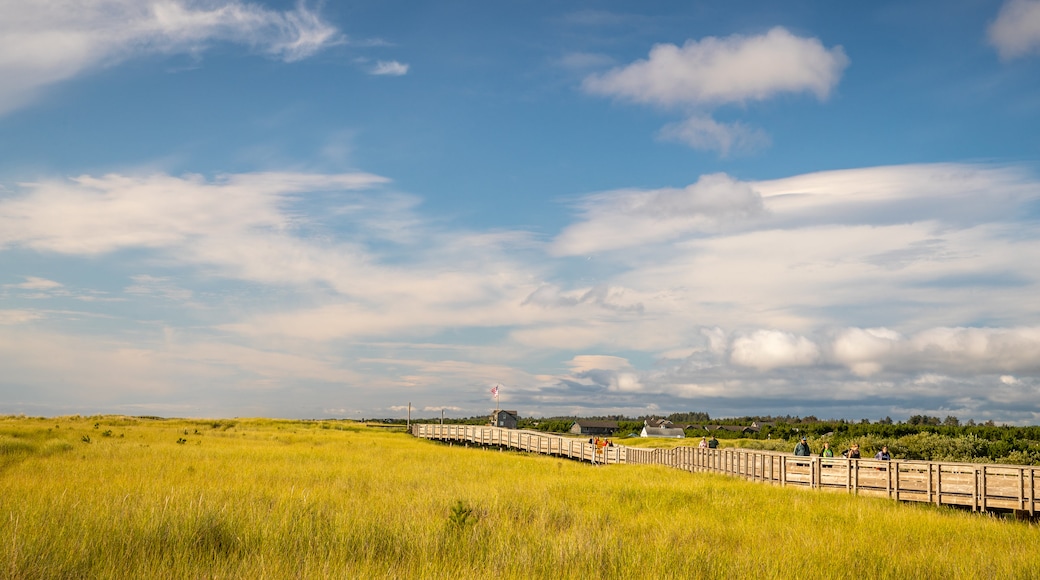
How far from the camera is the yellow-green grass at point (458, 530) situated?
850 cm

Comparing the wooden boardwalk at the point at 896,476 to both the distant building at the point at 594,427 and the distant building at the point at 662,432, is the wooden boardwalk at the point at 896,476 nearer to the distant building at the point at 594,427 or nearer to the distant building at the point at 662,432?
the distant building at the point at 662,432

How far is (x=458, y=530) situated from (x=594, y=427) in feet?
440

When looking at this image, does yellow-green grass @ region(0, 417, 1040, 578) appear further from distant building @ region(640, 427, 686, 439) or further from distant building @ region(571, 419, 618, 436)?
distant building @ region(571, 419, 618, 436)

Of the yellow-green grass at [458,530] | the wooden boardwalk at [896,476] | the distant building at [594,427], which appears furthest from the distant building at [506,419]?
the yellow-green grass at [458,530]

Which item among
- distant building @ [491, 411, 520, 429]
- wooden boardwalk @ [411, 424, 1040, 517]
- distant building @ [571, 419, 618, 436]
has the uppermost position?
wooden boardwalk @ [411, 424, 1040, 517]

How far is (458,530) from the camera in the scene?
10812 mm

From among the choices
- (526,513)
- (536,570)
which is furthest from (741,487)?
(536,570)

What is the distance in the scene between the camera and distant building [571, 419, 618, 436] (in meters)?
136

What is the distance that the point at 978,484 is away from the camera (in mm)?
20344

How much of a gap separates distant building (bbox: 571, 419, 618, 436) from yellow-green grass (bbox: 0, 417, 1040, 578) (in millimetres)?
116626

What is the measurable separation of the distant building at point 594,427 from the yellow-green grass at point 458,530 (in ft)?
383

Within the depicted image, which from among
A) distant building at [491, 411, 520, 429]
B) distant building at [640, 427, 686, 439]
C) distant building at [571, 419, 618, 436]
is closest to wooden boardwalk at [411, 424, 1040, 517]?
distant building at [491, 411, 520, 429]

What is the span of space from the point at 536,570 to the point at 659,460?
94.4ft

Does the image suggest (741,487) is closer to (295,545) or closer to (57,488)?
(295,545)
